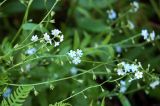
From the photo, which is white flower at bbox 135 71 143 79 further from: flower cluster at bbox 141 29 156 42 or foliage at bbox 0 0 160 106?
flower cluster at bbox 141 29 156 42

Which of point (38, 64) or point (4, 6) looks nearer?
point (38, 64)

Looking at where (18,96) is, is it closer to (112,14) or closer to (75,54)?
(75,54)

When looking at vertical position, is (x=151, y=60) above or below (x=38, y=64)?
below

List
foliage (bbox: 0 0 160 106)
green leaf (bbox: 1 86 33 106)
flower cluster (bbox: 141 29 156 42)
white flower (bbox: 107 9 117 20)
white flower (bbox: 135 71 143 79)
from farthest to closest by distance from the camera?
white flower (bbox: 107 9 117 20) < flower cluster (bbox: 141 29 156 42) < foliage (bbox: 0 0 160 106) < white flower (bbox: 135 71 143 79) < green leaf (bbox: 1 86 33 106)

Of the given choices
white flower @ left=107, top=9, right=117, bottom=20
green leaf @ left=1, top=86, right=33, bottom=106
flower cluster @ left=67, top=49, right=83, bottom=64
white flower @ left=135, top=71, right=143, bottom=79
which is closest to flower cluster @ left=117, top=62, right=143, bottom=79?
white flower @ left=135, top=71, right=143, bottom=79

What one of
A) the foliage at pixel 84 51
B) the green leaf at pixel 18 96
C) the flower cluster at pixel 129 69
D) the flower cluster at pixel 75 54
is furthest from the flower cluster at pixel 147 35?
the green leaf at pixel 18 96

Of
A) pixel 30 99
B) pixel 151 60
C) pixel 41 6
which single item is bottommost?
pixel 151 60

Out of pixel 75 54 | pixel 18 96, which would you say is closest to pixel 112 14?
pixel 75 54

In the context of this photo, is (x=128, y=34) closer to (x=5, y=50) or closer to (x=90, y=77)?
(x=90, y=77)

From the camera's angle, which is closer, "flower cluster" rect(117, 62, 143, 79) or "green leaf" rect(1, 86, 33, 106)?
"green leaf" rect(1, 86, 33, 106)

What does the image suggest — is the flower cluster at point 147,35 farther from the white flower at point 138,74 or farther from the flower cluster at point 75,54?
the flower cluster at point 75,54

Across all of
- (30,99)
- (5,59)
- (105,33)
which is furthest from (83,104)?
(105,33)
